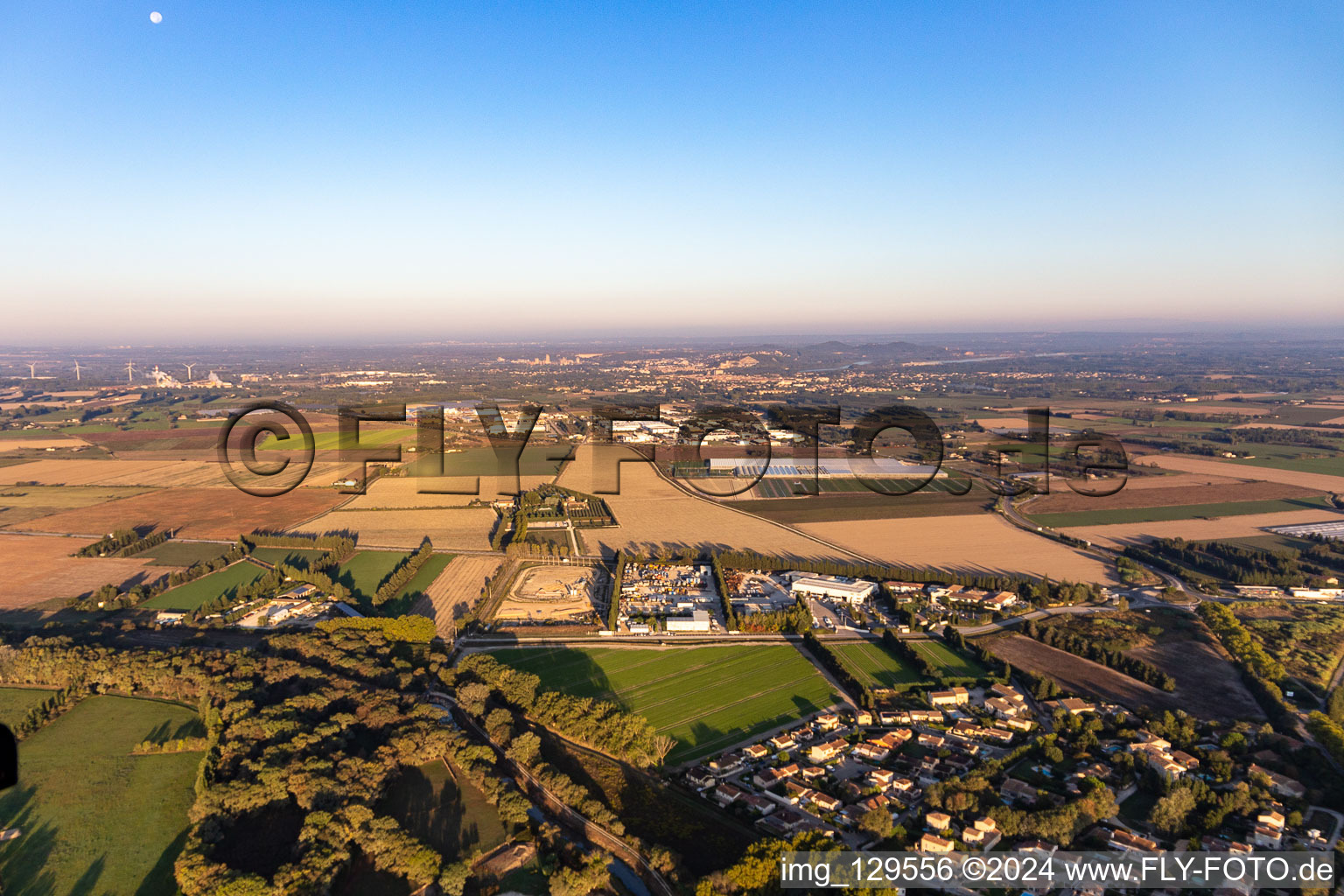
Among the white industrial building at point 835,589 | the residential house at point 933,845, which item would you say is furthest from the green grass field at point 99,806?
the white industrial building at point 835,589

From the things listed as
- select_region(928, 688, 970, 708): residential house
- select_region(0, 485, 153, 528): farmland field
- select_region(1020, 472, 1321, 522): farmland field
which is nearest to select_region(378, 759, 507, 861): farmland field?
select_region(928, 688, 970, 708): residential house

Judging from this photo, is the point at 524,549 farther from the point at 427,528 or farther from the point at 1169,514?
the point at 1169,514

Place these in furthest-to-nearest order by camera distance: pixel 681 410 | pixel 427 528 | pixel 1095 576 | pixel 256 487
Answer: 1. pixel 681 410
2. pixel 256 487
3. pixel 427 528
4. pixel 1095 576

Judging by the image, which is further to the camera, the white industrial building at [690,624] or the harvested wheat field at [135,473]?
the harvested wheat field at [135,473]

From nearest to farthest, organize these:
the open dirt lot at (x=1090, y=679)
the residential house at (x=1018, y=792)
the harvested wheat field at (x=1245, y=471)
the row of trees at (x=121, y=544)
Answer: the residential house at (x=1018, y=792) < the open dirt lot at (x=1090, y=679) < the row of trees at (x=121, y=544) < the harvested wheat field at (x=1245, y=471)

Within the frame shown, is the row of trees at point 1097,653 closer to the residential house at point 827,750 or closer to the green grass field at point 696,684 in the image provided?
the green grass field at point 696,684

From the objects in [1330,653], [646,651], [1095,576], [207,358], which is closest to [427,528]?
[646,651]

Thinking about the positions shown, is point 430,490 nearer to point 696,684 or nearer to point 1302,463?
point 696,684
